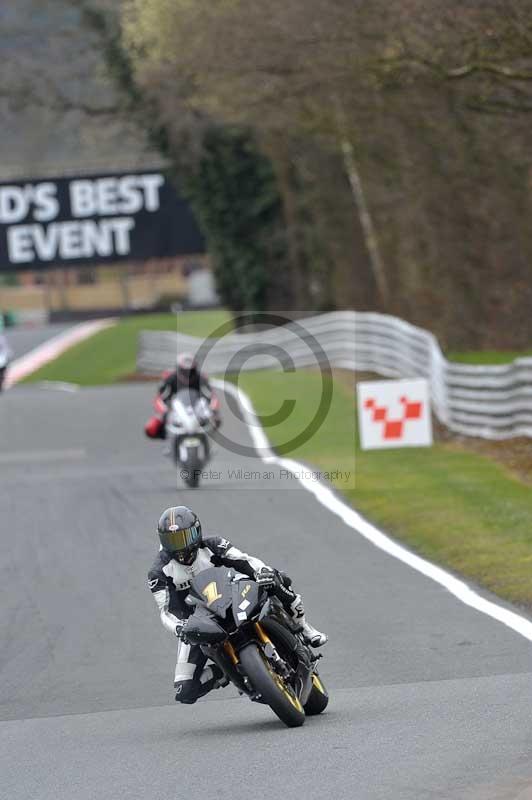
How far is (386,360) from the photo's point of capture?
31562 millimetres

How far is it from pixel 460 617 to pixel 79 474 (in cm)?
1101

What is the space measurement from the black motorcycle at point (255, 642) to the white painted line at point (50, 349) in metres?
32.1

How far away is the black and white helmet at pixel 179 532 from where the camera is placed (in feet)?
28.7

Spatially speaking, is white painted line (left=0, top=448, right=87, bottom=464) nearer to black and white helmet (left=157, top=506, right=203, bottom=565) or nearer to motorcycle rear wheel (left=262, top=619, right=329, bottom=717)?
black and white helmet (left=157, top=506, right=203, bottom=565)

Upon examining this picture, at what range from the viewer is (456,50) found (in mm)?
20922

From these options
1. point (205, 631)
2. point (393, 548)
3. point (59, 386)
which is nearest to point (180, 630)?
point (205, 631)

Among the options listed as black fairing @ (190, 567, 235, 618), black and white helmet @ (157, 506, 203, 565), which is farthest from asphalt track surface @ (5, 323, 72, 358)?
black fairing @ (190, 567, 235, 618)

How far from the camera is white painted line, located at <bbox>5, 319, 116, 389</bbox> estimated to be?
47591mm

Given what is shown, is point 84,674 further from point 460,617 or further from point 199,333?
point 199,333

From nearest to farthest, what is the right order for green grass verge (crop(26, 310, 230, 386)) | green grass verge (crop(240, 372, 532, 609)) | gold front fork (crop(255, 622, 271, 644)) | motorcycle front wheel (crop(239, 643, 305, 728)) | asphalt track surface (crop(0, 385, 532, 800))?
asphalt track surface (crop(0, 385, 532, 800))
motorcycle front wheel (crop(239, 643, 305, 728))
gold front fork (crop(255, 622, 271, 644))
green grass verge (crop(240, 372, 532, 609))
green grass verge (crop(26, 310, 230, 386))

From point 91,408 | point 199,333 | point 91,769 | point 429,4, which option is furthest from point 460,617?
point 199,333

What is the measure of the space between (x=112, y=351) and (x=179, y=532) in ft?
144

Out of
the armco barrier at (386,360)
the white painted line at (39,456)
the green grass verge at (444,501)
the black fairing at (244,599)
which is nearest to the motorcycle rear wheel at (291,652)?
the black fairing at (244,599)

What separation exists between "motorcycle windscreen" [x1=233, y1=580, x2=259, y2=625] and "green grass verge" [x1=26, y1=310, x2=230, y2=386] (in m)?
33.6
